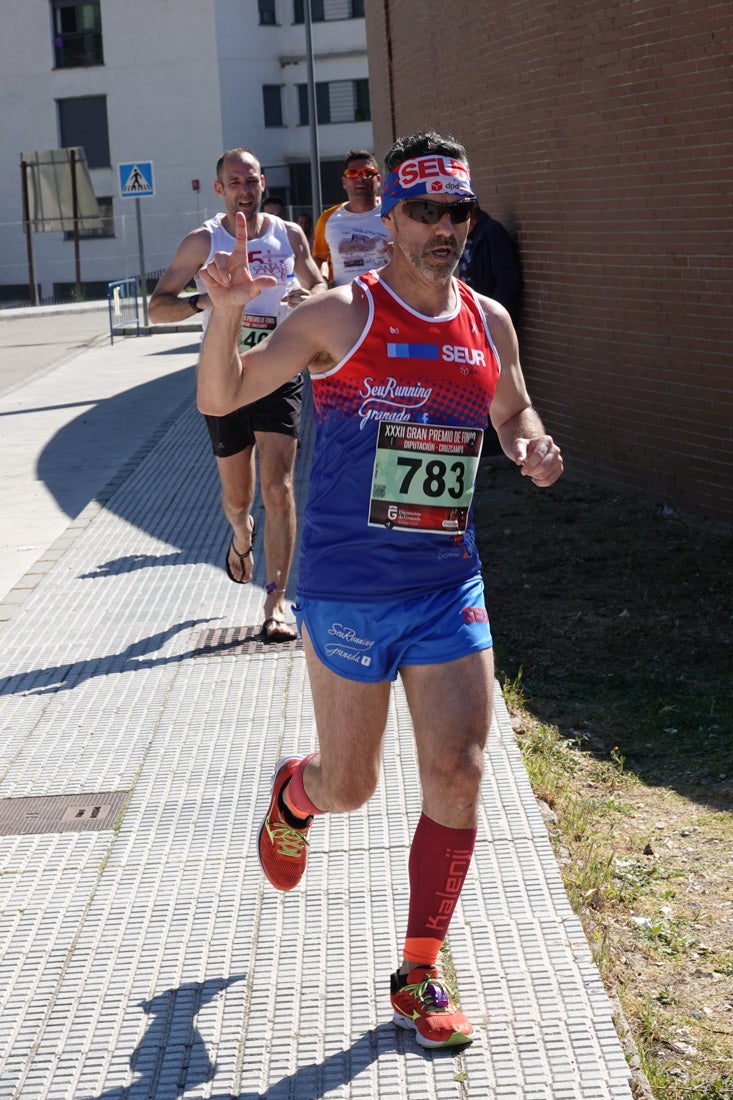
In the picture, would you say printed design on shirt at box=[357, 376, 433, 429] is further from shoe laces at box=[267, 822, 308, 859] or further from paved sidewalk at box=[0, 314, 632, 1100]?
paved sidewalk at box=[0, 314, 632, 1100]

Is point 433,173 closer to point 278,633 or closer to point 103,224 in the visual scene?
point 278,633

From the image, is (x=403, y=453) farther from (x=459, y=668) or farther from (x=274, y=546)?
(x=274, y=546)

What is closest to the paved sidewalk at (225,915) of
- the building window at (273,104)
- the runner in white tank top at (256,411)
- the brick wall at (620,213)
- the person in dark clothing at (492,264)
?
the runner in white tank top at (256,411)

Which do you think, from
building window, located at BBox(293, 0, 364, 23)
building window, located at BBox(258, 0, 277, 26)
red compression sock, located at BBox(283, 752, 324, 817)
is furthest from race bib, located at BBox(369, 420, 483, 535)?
building window, located at BBox(293, 0, 364, 23)

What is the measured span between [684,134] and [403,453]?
5.91 m

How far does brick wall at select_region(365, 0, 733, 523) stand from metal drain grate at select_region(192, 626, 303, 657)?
3.18 m

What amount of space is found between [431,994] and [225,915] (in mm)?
925

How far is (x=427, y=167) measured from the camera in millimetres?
3725

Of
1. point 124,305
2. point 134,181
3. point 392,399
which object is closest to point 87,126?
point 124,305

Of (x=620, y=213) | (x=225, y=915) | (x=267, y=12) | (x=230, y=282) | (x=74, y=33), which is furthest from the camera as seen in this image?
(x=267, y=12)

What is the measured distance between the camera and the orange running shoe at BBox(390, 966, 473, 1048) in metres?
3.51

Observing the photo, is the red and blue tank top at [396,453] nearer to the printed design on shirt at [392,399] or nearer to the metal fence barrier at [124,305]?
the printed design on shirt at [392,399]

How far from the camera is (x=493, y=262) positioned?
11.5 m

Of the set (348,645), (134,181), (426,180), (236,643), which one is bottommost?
(236,643)
